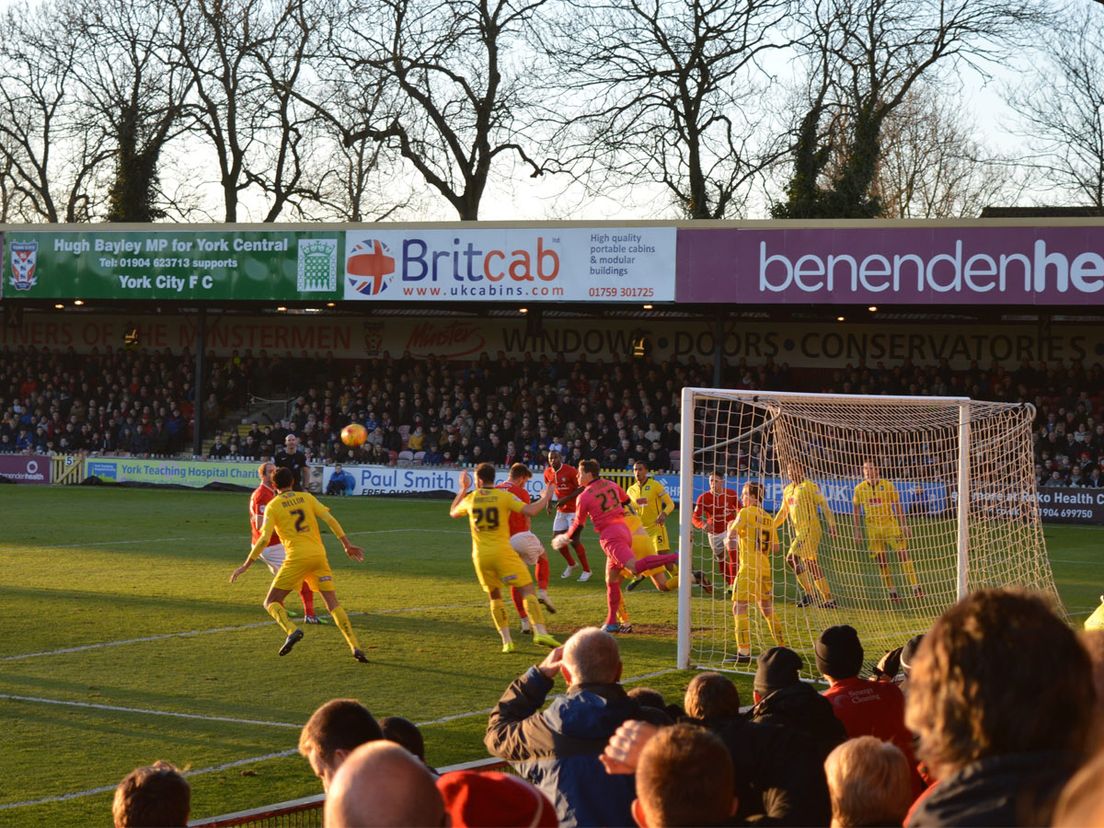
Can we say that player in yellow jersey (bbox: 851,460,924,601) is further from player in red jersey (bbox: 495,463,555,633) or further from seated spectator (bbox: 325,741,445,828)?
seated spectator (bbox: 325,741,445,828)

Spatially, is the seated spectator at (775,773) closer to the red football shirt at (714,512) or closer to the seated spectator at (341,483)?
the red football shirt at (714,512)

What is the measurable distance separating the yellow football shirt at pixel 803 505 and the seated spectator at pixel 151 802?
12073 millimetres

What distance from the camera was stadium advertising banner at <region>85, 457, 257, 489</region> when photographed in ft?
113

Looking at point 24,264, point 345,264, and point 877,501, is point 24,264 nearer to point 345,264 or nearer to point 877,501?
point 345,264

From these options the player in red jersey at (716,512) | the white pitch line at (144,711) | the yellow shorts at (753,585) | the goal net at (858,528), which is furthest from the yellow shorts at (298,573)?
the player in red jersey at (716,512)

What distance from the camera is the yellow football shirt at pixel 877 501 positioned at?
17859mm

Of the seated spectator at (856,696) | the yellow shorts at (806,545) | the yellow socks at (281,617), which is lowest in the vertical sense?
the yellow socks at (281,617)

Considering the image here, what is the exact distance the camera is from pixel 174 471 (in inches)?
1384

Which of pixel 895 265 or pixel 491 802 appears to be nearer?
pixel 491 802

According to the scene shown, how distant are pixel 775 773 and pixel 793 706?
2.67 ft

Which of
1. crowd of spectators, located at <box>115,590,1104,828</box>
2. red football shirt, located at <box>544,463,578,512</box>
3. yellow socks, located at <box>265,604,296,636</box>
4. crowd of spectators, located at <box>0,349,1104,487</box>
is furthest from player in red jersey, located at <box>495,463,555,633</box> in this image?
crowd of spectators, located at <box>0,349,1104,487</box>

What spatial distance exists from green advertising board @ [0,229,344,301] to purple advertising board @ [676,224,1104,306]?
950cm

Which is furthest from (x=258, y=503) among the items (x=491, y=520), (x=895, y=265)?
(x=895, y=265)

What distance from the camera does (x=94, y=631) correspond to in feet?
45.6
